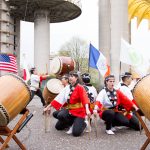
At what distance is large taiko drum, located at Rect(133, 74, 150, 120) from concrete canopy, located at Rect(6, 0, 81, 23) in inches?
1402

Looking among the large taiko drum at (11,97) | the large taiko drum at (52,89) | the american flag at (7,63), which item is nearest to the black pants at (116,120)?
the large taiko drum at (11,97)

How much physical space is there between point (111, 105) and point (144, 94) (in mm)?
2447

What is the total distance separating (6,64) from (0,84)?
5082 mm

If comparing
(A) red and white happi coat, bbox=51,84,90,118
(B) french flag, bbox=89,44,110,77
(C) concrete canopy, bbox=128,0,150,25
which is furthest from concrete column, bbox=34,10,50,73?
(A) red and white happi coat, bbox=51,84,90,118

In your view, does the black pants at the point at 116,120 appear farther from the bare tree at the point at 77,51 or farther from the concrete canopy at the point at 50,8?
the bare tree at the point at 77,51

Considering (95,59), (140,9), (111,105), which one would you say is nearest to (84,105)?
(111,105)

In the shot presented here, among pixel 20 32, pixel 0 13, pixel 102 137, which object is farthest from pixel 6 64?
pixel 20 32

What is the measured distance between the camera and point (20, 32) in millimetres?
48344

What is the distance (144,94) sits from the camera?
512 cm

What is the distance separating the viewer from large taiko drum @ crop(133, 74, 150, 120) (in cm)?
505

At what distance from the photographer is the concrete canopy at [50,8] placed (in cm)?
4062

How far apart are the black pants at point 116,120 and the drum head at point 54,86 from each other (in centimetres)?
394

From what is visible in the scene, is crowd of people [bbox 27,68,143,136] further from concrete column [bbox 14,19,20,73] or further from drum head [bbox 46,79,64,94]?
concrete column [bbox 14,19,20,73]

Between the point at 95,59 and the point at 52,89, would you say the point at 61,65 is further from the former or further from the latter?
the point at 95,59
